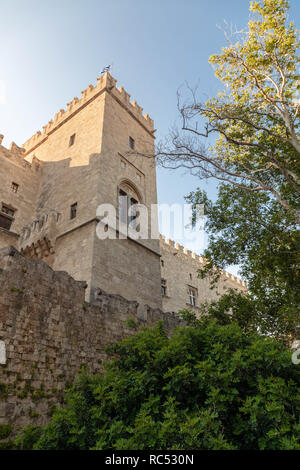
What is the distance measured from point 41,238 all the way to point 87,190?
287cm

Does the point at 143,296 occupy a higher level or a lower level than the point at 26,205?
lower

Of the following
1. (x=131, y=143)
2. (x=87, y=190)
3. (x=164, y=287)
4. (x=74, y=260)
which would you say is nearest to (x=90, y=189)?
(x=87, y=190)

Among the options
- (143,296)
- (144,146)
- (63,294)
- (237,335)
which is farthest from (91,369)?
(144,146)

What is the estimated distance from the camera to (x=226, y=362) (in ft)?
14.1

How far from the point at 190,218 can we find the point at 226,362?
9326 mm

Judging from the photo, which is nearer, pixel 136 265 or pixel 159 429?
pixel 159 429

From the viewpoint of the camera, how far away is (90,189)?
13719 millimetres

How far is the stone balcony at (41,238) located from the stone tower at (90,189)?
0.14ft

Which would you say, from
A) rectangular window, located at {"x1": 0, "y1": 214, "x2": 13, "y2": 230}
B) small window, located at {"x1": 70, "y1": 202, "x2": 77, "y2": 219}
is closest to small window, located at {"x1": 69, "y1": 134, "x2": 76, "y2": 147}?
small window, located at {"x1": 70, "y1": 202, "x2": 77, "y2": 219}

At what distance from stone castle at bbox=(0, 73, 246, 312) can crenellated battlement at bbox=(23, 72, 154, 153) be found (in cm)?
6

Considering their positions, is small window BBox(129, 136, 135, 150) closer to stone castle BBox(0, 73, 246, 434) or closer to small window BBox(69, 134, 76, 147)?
stone castle BBox(0, 73, 246, 434)

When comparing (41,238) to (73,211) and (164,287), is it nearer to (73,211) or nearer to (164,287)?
(73,211)

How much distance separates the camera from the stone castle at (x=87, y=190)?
12586mm

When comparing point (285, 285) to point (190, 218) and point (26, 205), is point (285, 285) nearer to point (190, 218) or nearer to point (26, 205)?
point (190, 218)
